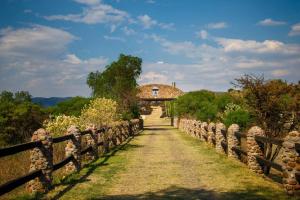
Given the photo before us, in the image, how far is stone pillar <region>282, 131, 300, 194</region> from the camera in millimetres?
9680

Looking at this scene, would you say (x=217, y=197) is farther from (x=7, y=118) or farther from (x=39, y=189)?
(x=7, y=118)

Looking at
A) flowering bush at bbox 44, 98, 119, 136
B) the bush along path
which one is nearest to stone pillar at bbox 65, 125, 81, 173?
the bush along path

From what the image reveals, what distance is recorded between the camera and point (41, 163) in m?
10.4

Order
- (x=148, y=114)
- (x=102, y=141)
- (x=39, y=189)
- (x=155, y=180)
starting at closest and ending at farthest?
(x=39, y=189)
(x=155, y=180)
(x=102, y=141)
(x=148, y=114)

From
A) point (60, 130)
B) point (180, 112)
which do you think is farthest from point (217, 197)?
point (180, 112)

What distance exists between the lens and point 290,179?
9.77 meters

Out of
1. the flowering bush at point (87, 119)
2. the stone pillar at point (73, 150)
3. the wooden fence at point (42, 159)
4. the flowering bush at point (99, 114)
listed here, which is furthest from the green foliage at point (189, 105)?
the stone pillar at point (73, 150)

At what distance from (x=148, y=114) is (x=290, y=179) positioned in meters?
96.8

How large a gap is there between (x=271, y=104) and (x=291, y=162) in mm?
7374

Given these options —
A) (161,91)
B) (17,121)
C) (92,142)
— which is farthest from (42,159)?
(161,91)

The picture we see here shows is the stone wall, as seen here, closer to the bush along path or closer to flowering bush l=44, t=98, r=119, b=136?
the bush along path

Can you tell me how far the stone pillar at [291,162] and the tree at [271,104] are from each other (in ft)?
23.6

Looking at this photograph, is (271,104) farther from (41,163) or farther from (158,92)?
(158,92)

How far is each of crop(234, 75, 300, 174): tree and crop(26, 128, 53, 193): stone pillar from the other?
33.0ft
